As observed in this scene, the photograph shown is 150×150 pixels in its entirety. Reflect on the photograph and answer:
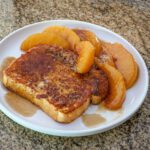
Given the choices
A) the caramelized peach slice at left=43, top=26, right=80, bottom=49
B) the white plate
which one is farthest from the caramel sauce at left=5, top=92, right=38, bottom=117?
the caramelized peach slice at left=43, top=26, right=80, bottom=49

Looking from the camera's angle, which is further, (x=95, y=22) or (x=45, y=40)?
(x=95, y=22)

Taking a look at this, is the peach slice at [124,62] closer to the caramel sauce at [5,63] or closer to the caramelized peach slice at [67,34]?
the caramelized peach slice at [67,34]

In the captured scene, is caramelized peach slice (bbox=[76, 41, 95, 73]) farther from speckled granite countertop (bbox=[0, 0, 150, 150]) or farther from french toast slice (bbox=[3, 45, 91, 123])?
speckled granite countertop (bbox=[0, 0, 150, 150])

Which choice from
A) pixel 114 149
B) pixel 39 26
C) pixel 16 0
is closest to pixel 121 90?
pixel 114 149

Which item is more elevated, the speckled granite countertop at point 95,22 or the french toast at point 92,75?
the french toast at point 92,75

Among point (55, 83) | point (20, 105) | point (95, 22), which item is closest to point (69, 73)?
point (55, 83)

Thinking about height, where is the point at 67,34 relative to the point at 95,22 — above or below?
above

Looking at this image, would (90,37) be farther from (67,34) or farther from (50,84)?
(50,84)

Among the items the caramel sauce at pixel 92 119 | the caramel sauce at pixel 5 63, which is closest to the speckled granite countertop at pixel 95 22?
the caramel sauce at pixel 92 119
